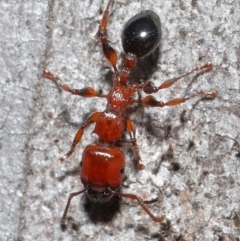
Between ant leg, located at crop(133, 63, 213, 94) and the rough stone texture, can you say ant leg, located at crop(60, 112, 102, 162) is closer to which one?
the rough stone texture

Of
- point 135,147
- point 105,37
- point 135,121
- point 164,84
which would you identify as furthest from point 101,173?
point 105,37

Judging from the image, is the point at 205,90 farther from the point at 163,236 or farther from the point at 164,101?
the point at 163,236

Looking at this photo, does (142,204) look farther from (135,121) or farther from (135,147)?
(135,121)

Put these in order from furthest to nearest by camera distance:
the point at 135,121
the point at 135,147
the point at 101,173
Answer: the point at 135,121
the point at 135,147
the point at 101,173

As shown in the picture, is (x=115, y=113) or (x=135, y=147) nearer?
(x=135, y=147)

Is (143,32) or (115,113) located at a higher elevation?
(143,32)

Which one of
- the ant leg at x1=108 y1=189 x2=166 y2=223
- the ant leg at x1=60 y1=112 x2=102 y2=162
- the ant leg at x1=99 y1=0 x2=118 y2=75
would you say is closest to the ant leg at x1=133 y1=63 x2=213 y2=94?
the ant leg at x1=99 y1=0 x2=118 y2=75
